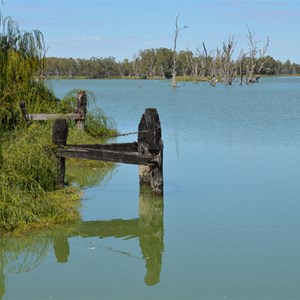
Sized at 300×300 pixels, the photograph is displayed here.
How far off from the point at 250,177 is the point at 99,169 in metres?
3.39

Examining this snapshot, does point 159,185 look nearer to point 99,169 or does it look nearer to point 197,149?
point 99,169

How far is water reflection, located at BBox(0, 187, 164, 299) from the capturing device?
7.63 meters

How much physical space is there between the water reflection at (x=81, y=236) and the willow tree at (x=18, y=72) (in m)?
2.34

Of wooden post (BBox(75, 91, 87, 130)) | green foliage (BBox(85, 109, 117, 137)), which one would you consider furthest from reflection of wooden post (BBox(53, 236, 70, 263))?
green foliage (BBox(85, 109, 117, 137))

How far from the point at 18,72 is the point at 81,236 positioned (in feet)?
23.1

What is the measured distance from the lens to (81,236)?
879 centimetres

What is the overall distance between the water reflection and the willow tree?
234 centimetres

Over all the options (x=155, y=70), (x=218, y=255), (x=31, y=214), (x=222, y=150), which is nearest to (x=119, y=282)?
(x=218, y=255)

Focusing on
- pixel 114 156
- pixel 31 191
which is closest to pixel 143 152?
pixel 114 156

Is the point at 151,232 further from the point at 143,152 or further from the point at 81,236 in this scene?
the point at 143,152

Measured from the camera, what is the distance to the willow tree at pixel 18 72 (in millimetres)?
9500

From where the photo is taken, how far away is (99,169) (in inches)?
551

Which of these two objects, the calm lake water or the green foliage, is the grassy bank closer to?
the calm lake water

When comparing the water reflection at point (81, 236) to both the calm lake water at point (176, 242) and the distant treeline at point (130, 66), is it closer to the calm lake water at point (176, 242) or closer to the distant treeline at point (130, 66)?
the calm lake water at point (176, 242)
